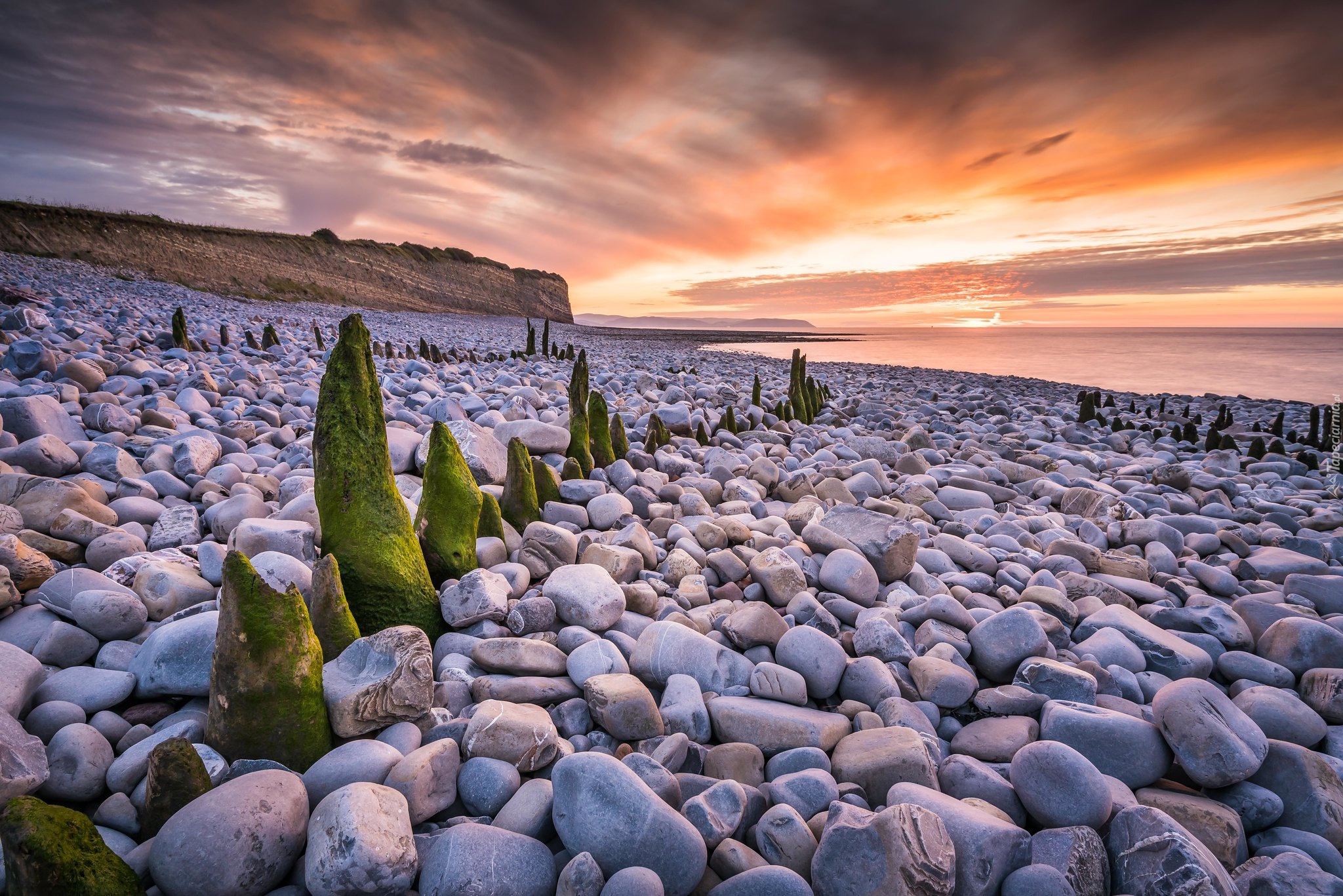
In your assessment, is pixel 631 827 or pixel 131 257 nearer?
pixel 631 827

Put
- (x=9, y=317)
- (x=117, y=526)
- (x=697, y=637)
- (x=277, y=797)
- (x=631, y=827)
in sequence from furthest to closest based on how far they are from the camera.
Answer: (x=9, y=317) → (x=117, y=526) → (x=697, y=637) → (x=631, y=827) → (x=277, y=797)

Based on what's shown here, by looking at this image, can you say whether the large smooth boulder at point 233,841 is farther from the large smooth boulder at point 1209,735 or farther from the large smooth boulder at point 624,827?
the large smooth boulder at point 1209,735

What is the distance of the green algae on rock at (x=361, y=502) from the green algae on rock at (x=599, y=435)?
9.89 ft

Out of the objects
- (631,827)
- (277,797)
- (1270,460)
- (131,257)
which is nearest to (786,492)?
(631,827)

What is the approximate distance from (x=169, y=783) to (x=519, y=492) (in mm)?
2667

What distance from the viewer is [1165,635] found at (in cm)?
336

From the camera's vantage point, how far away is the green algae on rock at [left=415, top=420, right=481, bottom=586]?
324 cm

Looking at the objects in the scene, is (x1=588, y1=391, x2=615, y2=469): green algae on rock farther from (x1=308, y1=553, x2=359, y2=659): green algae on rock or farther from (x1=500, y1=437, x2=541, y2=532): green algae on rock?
(x1=308, y1=553, x2=359, y2=659): green algae on rock

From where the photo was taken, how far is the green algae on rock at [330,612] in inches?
95.1

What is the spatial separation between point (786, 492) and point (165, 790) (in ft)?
17.1

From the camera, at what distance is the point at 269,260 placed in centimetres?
4100

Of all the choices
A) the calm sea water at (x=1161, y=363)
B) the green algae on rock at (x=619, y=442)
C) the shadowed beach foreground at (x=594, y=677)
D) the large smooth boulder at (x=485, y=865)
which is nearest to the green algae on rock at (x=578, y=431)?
the shadowed beach foreground at (x=594, y=677)

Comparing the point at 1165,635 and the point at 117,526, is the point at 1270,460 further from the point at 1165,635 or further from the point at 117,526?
the point at 117,526

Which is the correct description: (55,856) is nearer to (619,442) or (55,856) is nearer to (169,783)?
(169,783)
